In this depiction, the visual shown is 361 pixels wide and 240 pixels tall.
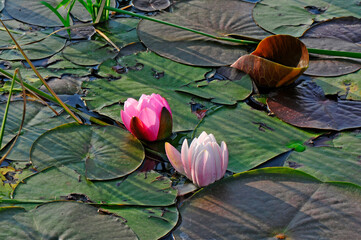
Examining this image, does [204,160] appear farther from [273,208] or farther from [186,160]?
[273,208]

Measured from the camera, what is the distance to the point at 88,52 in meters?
3.06

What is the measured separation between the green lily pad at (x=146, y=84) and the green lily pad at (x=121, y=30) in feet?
0.88

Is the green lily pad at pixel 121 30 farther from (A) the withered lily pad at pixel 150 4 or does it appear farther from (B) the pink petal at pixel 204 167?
(B) the pink petal at pixel 204 167

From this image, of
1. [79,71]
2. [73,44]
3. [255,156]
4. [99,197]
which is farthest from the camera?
[73,44]

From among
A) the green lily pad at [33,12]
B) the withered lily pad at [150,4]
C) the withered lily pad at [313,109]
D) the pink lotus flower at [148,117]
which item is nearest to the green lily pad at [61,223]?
the pink lotus flower at [148,117]

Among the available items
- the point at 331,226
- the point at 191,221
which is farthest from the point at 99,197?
the point at 331,226

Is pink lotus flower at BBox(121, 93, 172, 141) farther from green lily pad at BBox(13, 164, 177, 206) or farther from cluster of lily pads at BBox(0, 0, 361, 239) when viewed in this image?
green lily pad at BBox(13, 164, 177, 206)

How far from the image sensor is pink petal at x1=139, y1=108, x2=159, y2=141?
7.18 ft

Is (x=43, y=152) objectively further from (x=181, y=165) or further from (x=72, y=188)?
(x=181, y=165)

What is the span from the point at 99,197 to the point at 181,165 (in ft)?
1.35

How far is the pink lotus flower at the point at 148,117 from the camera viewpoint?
2197 millimetres

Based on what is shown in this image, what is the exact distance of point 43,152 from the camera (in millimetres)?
2207

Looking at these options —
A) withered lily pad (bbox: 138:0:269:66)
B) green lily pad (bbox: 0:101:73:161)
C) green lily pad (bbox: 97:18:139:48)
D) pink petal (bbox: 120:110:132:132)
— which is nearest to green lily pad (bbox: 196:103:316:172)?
pink petal (bbox: 120:110:132:132)

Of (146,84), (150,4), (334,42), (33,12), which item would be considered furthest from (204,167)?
(33,12)
